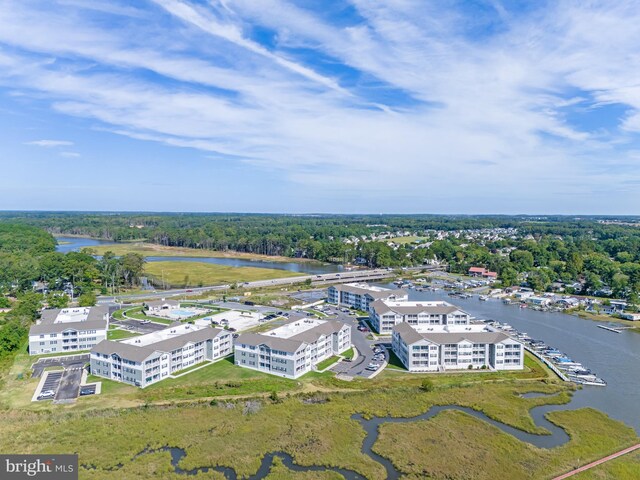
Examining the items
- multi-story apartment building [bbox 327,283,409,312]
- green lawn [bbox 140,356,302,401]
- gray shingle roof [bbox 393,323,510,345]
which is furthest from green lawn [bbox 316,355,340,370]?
multi-story apartment building [bbox 327,283,409,312]

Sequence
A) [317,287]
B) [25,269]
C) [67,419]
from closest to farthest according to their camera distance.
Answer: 1. [67,419]
2. [25,269]
3. [317,287]

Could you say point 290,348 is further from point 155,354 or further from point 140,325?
point 140,325

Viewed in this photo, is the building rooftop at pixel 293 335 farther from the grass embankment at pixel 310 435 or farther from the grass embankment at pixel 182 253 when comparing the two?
the grass embankment at pixel 182 253

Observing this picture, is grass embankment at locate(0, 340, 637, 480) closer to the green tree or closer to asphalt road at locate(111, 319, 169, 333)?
asphalt road at locate(111, 319, 169, 333)

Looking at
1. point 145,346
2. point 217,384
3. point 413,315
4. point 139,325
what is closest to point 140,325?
point 139,325

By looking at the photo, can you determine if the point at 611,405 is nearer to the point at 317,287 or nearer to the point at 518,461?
the point at 518,461

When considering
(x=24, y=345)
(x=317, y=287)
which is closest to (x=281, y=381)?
(x=24, y=345)
